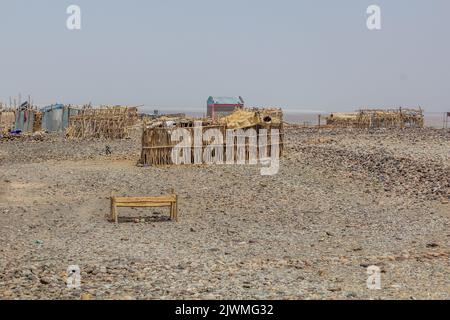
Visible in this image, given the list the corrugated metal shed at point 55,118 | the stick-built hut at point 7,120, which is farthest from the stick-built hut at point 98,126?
the stick-built hut at point 7,120

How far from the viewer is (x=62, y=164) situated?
26.6 metres

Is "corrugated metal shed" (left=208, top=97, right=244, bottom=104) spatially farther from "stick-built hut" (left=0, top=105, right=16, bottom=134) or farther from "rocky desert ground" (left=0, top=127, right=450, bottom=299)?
"rocky desert ground" (left=0, top=127, right=450, bottom=299)

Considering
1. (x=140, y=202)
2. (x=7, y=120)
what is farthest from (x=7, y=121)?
(x=140, y=202)

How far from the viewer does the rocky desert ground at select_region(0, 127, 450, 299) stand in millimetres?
9617

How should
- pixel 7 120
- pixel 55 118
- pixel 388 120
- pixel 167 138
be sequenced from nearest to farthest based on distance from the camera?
pixel 167 138 → pixel 55 118 → pixel 388 120 → pixel 7 120

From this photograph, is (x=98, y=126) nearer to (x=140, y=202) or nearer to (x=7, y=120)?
(x=7, y=120)

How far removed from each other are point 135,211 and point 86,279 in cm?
674

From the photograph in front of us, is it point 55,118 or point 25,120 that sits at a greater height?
point 55,118

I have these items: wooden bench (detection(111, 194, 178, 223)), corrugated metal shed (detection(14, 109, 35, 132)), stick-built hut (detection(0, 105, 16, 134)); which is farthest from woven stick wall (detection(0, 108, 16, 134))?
wooden bench (detection(111, 194, 178, 223))

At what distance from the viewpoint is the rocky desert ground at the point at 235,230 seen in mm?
9617

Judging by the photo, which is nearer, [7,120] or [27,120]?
[27,120]

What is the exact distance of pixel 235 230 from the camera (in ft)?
47.5

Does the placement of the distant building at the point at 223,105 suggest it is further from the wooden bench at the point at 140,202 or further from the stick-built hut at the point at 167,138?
the wooden bench at the point at 140,202

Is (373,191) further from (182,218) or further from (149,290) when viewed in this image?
(149,290)
